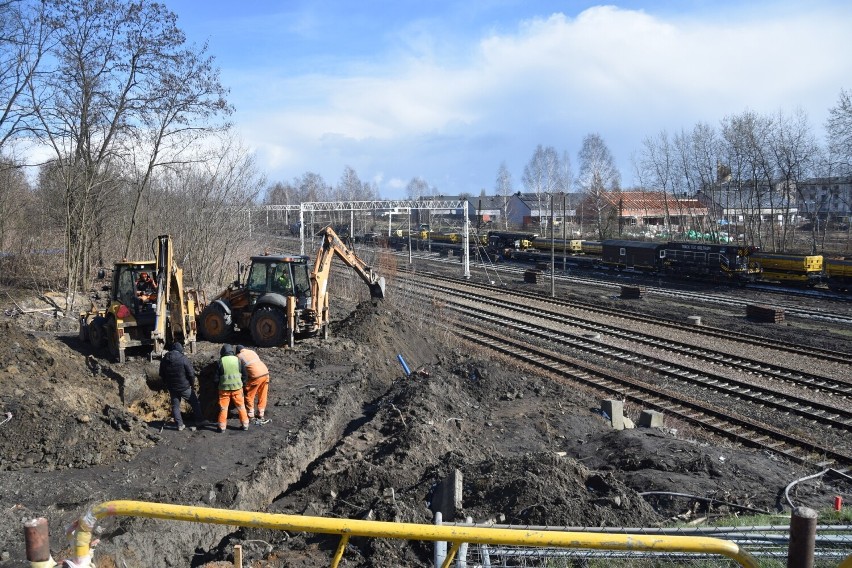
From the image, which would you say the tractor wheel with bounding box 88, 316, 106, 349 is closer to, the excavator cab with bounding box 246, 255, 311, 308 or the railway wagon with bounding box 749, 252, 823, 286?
the excavator cab with bounding box 246, 255, 311, 308

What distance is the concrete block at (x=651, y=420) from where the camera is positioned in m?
13.3

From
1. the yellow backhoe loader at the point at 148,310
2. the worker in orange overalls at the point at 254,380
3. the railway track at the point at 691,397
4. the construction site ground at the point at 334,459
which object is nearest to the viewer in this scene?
the construction site ground at the point at 334,459

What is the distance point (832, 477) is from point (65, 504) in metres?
11.2

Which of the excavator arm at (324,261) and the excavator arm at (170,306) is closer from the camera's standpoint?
the excavator arm at (170,306)

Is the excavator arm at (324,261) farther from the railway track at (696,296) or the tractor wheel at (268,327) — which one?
the railway track at (696,296)

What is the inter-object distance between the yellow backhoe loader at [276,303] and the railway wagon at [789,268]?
2464cm

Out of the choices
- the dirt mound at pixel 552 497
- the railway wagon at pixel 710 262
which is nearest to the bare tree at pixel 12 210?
the dirt mound at pixel 552 497

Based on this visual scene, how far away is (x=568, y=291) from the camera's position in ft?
113

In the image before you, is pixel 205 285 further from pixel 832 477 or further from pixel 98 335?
pixel 832 477

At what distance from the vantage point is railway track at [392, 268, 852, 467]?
42.1 ft

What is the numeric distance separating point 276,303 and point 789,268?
26.7 metres

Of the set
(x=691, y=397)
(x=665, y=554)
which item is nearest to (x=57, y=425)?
(x=665, y=554)

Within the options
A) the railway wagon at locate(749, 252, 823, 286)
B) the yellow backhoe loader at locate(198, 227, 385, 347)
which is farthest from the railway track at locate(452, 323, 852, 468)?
the railway wagon at locate(749, 252, 823, 286)

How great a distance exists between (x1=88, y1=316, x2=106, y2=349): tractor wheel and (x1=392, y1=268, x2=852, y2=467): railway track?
35.5 ft
